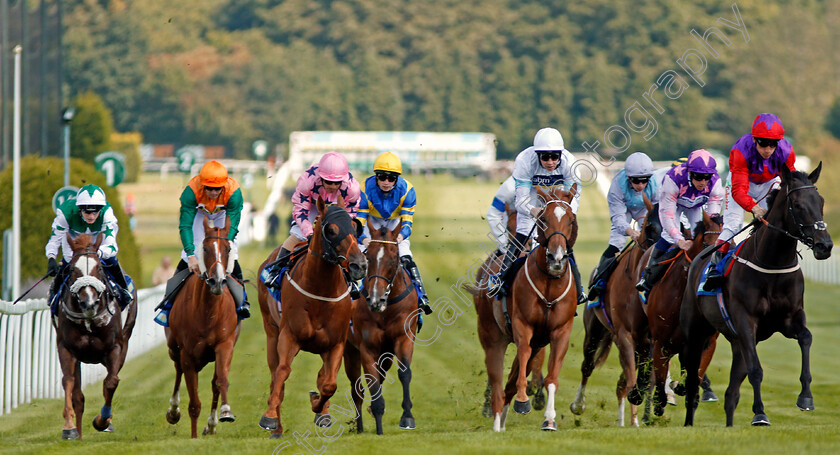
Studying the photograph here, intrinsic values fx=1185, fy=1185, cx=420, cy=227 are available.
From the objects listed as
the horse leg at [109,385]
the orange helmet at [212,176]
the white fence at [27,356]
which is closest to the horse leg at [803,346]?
the orange helmet at [212,176]

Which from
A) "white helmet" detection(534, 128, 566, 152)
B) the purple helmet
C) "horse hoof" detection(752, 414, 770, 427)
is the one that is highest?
"white helmet" detection(534, 128, 566, 152)

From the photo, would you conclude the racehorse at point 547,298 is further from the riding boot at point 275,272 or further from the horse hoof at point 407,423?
the riding boot at point 275,272

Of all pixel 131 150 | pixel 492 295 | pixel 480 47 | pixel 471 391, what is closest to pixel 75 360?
pixel 492 295

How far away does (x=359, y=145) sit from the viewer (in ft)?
199

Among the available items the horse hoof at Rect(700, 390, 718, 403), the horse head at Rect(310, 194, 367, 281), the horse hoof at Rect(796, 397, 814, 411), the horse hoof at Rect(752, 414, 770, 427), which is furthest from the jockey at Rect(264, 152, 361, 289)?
the horse hoof at Rect(700, 390, 718, 403)

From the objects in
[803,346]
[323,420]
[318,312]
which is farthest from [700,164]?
[323,420]

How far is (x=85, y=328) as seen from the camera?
9.38m

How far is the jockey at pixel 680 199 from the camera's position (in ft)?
31.3

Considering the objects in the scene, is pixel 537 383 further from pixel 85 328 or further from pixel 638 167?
pixel 85 328

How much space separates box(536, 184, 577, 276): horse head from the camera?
8336 mm

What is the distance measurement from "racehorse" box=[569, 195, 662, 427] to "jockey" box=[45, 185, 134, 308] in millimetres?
4142

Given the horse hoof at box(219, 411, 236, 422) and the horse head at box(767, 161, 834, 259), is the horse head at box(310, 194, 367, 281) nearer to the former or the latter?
the horse hoof at box(219, 411, 236, 422)

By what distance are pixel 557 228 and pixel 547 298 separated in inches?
25.5

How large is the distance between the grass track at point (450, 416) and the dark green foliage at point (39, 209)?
2.02 metres
